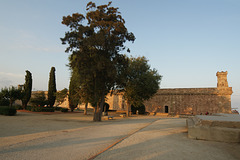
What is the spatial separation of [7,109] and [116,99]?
30039 mm

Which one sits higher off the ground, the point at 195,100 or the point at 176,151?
the point at 195,100

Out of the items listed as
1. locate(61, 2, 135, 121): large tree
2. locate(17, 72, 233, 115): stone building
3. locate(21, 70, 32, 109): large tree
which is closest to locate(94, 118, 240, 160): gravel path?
locate(61, 2, 135, 121): large tree

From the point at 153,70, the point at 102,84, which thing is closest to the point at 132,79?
the point at 153,70

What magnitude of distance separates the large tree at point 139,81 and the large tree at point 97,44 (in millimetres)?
8667

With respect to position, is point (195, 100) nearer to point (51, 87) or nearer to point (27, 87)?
point (51, 87)

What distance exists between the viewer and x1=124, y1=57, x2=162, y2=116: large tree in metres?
26.8

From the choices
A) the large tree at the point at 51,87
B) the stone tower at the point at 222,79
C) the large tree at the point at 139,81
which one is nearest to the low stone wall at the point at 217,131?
the large tree at the point at 139,81

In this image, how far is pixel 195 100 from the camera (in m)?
40.3

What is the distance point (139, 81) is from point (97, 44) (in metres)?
12.5

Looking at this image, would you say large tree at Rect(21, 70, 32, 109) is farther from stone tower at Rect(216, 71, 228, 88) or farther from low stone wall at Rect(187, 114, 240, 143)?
stone tower at Rect(216, 71, 228, 88)

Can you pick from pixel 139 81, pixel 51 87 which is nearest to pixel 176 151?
pixel 139 81

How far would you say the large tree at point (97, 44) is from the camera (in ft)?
55.2

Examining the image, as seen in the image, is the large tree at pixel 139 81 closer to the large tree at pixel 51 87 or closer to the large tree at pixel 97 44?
the large tree at pixel 97 44

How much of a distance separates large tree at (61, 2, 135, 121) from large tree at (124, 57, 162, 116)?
28.4 feet
